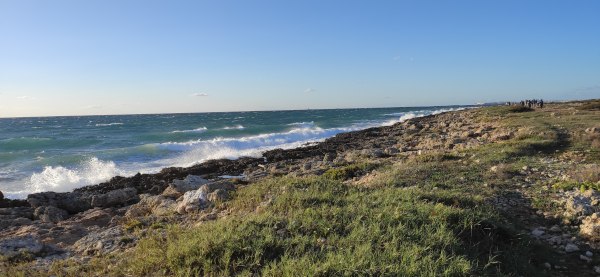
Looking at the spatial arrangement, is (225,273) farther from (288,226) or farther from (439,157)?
(439,157)

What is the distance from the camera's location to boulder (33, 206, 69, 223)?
11.0 meters

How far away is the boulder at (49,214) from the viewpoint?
11.0m

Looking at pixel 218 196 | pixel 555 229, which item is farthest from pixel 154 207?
pixel 555 229

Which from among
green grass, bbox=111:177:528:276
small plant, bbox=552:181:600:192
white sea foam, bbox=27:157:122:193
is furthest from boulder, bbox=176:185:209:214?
white sea foam, bbox=27:157:122:193

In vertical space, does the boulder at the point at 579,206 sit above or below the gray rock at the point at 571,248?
above

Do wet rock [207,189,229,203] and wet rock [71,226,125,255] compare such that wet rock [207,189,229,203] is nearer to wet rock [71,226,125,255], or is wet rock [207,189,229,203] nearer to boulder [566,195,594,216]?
wet rock [71,226,125,255]

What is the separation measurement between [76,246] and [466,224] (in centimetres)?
602

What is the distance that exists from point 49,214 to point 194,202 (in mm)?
5526

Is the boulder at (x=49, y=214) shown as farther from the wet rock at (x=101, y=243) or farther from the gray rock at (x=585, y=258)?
the gray rock at (x=585, y=258)

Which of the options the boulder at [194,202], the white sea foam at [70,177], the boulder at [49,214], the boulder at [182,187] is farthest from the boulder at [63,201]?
the boulder at [194,202]

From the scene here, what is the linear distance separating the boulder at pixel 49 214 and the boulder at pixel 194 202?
190 inches

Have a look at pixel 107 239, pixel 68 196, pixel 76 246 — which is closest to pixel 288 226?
pixel 107 239

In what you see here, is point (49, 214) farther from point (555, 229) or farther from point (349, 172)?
point (555, 229)

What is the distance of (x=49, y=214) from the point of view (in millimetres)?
11141
